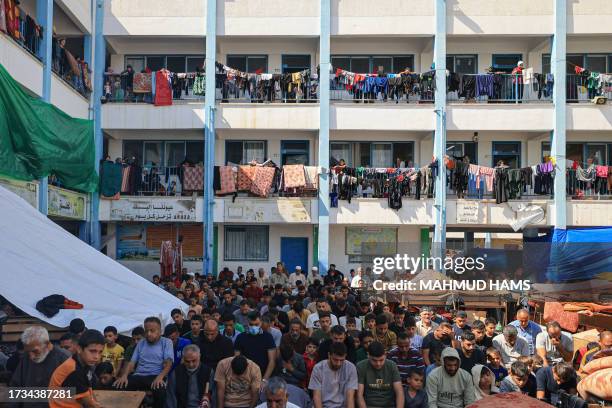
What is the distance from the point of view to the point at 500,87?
A: 22.5 meters

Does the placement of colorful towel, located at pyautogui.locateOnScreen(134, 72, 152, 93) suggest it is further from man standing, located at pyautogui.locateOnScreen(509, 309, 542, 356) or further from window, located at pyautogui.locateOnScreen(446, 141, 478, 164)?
man standing, located at pyautogui.locateOnScreen(509, 309, 542, 356)

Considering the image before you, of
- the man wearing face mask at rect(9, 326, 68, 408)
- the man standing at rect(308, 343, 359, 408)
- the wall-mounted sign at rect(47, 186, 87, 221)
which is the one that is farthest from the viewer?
the wall-mounted sign at rect(47, 186, 87, 221)

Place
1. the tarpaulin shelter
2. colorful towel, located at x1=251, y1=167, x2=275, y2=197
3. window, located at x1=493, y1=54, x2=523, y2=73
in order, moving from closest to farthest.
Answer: the tarpaulin shelter → colorful towel, located at x1=251, y1=167, x2=275, y2=197 → window, located at x1=493, y1=54, x2=523, y2=73

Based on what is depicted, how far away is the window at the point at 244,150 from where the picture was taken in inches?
936

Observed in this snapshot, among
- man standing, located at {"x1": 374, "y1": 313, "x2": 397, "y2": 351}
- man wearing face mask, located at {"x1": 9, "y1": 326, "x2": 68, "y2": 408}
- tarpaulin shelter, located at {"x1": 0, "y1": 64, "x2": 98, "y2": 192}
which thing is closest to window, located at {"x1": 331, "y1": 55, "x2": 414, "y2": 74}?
tarpaulin shelter, located at {"x1": 0, "y1": 64, "x2": 98, "y2": 192}

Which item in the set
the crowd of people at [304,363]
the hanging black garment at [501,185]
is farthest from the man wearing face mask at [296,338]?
the hanging black garment at [501,185]

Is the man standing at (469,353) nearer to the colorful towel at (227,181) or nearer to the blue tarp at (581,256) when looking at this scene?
the blue tarp at (581,256)

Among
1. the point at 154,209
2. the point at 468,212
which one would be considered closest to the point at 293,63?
the point at 154,209

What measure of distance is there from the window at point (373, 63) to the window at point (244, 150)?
396cm

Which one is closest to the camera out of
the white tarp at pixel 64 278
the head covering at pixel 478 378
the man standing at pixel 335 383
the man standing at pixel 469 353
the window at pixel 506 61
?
the man standing at pixel 335 383

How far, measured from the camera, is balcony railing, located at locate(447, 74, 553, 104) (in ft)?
73.3

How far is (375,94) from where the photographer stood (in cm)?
2255

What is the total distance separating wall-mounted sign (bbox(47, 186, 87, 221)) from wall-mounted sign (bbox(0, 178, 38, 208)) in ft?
3.79

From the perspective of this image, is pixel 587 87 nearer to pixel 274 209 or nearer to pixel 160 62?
pixel 274 209
